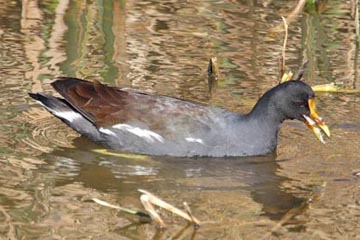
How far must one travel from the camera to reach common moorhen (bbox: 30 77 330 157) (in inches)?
297

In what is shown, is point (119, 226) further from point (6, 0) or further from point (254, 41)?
point (6, 0)

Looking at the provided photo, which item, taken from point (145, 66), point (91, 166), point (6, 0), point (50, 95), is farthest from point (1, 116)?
point (6, 0)

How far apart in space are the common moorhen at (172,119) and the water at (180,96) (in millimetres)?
107

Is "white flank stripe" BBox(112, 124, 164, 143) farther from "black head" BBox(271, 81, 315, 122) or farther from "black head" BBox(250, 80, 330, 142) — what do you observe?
"black head" BBox(271, 81, 315, 122)

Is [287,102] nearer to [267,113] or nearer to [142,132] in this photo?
[267,113]

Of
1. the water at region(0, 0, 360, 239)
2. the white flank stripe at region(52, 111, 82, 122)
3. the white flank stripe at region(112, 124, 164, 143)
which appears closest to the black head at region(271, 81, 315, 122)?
the water at region(0, 0, 360, 239)

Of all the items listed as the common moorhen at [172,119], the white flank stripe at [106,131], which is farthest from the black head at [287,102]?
the white flank stripe at [106,131]

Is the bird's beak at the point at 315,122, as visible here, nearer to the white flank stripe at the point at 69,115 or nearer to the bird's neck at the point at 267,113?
the bird's neck at the point at 267,113

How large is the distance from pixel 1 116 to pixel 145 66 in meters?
1.68

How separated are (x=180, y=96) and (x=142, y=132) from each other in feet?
3.81

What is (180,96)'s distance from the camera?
867 cm

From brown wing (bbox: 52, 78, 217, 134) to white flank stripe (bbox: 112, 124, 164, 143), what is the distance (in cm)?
4

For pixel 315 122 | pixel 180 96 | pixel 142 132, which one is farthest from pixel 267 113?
pixel 180 96

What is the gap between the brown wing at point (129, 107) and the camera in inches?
298
